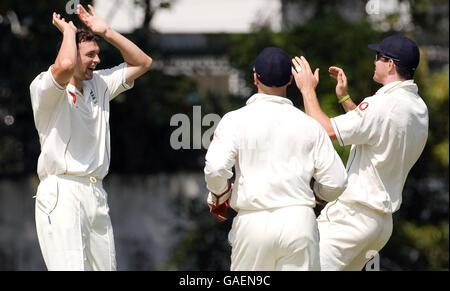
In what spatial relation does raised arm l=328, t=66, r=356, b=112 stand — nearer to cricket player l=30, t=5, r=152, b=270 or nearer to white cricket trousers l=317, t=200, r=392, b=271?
white cricket trousers l=317, t=200, r=392, b=271

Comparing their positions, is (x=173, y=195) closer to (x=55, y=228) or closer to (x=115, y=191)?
(x=115, y=191)

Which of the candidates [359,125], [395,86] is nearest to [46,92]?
[359,125]

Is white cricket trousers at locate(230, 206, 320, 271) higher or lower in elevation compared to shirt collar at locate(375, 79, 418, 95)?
lower

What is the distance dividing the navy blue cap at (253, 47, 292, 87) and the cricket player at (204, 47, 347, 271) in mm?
178

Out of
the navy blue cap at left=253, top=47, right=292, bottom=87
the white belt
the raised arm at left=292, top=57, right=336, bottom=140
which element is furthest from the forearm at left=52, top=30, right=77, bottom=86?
the raised arm at left=292, top=57, right=336, bottom=140

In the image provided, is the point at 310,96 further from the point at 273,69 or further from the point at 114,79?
the point at 114,79

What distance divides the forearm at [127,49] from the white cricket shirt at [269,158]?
56.8 inches

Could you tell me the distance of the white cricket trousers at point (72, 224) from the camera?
7.99m

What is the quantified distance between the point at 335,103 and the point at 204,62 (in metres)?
4.64

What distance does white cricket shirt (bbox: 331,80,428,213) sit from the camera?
8398 millimetres

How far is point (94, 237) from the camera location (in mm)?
8211

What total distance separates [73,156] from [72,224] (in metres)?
0.53

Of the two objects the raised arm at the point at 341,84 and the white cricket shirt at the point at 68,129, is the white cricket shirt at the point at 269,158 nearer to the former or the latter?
the white cricket shirt at the point at 68,129

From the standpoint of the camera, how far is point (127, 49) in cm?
879
